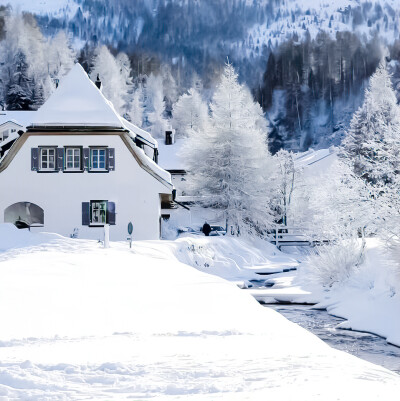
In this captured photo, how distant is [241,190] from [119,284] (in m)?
24.6

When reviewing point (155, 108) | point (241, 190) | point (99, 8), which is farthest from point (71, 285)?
point (99, 8)

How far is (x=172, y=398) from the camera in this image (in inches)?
250

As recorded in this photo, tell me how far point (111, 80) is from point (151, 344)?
Result: 284 feet

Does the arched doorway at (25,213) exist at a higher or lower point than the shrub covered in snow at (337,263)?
higher

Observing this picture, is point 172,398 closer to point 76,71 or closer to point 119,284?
point 119,284

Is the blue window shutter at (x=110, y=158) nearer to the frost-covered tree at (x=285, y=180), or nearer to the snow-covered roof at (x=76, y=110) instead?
the snow-covered roof at (x=76, y=110)

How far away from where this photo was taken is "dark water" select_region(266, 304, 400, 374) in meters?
13.3

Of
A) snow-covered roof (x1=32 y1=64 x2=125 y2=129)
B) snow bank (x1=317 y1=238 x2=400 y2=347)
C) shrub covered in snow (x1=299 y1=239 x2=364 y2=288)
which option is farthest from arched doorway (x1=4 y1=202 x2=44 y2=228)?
snow bank (x1=317 y1=238 x2=400 y2=347)

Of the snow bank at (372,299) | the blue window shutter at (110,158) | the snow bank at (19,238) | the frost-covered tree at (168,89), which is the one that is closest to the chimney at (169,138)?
the blue window shutter at (110,158)

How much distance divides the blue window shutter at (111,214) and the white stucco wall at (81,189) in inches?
6.7

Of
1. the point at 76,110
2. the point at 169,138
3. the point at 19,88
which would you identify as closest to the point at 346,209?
the point at 76,110

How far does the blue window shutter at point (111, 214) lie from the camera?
31344 millimetres

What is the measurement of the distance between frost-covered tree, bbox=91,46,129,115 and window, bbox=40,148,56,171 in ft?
188

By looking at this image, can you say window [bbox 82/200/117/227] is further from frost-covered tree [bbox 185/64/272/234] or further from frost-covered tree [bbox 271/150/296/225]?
frost-covered tree [bbox 271/150/296/225]
